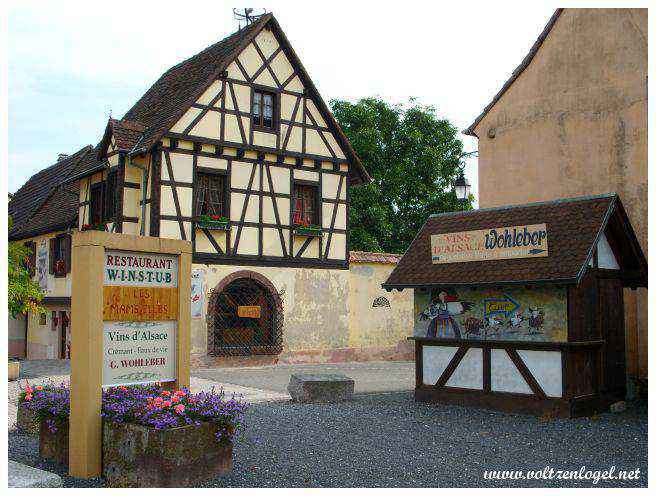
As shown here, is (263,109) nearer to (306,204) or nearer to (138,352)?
(306,204)

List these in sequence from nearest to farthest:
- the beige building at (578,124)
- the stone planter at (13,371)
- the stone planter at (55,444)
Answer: the stone planter at (55,444), the beige building at (578,124), the stone planter at (13,371)

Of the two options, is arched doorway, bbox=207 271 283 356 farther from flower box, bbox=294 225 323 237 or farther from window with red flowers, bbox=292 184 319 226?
window with red flowers, bbox=292 184 319 226

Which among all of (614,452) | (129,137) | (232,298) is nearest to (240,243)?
(232,298)

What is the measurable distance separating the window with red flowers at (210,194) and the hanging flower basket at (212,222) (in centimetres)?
22

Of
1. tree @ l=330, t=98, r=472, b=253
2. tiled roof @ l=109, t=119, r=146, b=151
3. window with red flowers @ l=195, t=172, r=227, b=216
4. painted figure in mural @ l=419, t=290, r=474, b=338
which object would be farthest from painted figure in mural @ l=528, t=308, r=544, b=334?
tree @ l=330, t=98, r=472, b=253

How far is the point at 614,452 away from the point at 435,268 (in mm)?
4679

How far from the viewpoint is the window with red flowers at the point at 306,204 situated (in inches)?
854

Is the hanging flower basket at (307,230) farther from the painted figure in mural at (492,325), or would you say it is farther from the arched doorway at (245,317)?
the painted figure in mural at (492,325)

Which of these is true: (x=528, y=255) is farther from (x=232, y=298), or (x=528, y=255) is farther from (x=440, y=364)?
(x=232, y=298)

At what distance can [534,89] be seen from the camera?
603 inches

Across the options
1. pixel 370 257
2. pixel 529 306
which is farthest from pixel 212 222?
pixel 529 306

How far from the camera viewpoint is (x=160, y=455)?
21.4ft

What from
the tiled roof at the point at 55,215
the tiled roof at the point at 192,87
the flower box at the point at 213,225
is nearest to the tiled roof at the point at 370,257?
the tiled roof at the point at 192,87

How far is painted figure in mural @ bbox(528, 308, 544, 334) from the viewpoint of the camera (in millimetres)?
11062
